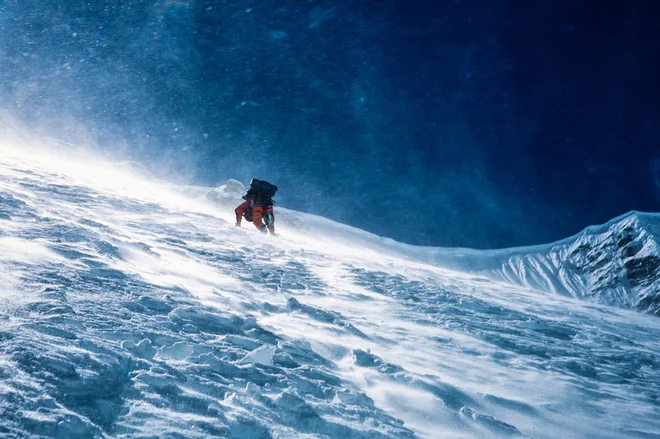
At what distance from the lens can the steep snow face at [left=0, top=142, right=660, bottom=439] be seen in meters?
2.28

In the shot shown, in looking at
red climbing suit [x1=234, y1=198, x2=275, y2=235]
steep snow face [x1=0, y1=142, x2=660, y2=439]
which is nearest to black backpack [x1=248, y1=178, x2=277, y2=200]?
red climbing suit [x1=234, y1=198, x2=275, y2=235]

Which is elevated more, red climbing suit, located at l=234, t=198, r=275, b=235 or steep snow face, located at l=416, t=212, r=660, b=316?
steep snow face, located at l=416, t=212, r=660, b=316

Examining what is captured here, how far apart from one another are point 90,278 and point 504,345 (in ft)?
14.3

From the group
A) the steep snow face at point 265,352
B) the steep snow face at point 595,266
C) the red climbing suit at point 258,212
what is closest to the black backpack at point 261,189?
the red climbing suit at point 258,212

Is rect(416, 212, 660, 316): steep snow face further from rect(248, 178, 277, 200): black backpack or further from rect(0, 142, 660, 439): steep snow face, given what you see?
rect(0, 142, 660, 439): steep snow face

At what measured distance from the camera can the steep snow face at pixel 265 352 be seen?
7.48 feet

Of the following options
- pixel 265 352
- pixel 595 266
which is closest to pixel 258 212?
pixel 265 352

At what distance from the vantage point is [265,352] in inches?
122

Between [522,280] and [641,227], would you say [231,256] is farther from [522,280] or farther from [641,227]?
[641,227]

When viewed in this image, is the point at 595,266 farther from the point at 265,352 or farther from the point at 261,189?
the point at 265,352

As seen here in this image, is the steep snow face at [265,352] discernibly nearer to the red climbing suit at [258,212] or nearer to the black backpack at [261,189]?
the red climbing suit at [258,212]

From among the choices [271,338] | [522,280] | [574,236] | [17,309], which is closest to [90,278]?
[17,309]

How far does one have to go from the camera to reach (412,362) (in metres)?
3.69

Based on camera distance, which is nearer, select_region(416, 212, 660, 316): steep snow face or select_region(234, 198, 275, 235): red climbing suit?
select_region(234, 198, 275, 235): red climbing suit
